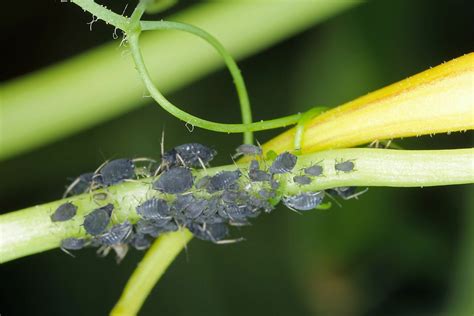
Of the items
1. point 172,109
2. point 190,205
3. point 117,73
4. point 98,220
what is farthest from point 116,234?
point 117,73

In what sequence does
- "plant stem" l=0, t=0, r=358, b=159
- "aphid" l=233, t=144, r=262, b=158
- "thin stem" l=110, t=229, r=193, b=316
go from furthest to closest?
"plant stem" l=0, t=0, r=358, b=159 → "thin stem" l=110, t=229, r=193, b=316 → "aphid" l=233, t=144, r=262, b=158

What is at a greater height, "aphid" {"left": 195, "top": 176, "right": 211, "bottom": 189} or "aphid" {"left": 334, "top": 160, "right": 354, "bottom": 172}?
"aphid" {"left": 195, "top": 176, "right": 211, "bottom": 189}

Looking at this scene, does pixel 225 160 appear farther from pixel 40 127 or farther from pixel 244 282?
pixel 40 127

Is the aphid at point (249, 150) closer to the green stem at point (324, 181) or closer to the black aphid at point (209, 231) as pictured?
the green stem at point (324, 181)

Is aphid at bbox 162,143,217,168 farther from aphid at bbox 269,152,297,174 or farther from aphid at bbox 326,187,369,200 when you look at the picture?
aphid at bbox 326,187,369,200

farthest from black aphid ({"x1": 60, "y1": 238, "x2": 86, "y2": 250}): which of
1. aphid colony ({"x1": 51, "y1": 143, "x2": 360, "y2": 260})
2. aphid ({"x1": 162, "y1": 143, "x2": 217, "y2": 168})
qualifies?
aphid ({"x1": 162, "y1": 143, "x2": 217, "y2": 168})

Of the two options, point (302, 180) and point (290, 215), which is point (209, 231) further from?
point (290, 215)

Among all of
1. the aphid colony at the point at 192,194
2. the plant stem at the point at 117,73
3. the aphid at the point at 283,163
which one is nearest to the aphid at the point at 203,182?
the aphid colony at the point at 192,194

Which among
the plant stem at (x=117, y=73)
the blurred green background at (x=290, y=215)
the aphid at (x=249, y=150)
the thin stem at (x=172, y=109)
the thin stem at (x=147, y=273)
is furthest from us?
the blurred green background at (x=290, y=215)
